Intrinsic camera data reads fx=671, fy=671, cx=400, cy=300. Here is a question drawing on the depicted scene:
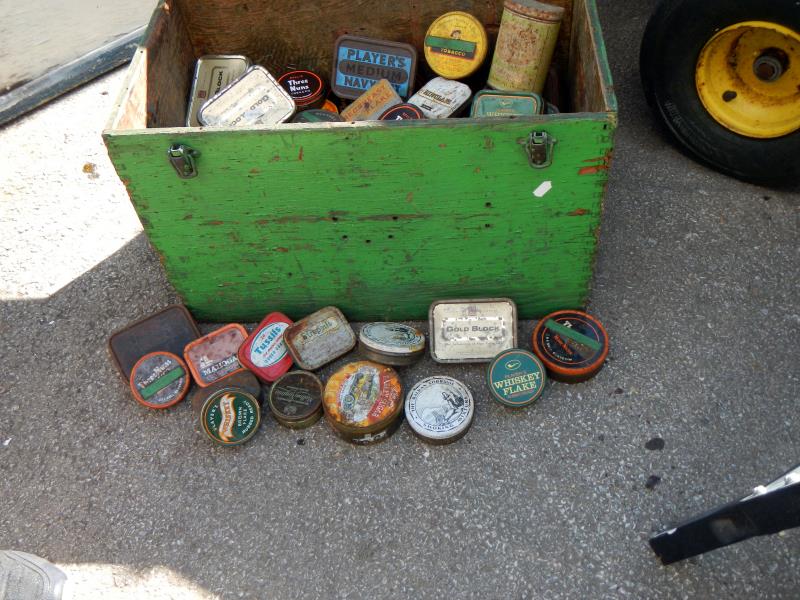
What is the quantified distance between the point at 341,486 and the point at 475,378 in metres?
0.58

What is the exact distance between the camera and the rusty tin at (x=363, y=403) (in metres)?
2.07

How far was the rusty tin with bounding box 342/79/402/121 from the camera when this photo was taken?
8.48 feet

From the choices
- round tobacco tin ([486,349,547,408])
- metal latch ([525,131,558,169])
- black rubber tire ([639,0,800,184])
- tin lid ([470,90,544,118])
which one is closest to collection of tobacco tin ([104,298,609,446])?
round tobacco tin ([486,349,547,408])

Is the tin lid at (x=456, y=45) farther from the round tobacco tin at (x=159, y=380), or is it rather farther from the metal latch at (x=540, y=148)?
the round tobacco tin at (x=159, y=380)

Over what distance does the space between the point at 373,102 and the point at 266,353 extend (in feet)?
3.46

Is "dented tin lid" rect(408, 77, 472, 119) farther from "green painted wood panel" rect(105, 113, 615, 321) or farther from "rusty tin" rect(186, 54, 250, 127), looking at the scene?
"rusty tin" rect(186, 54, 250, 127)

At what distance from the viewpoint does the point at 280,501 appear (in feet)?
6.72

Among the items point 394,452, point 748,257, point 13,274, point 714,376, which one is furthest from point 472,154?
point 13,274

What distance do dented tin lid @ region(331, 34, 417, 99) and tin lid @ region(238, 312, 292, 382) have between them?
107 centimetres

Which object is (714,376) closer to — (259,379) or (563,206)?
(563,206)

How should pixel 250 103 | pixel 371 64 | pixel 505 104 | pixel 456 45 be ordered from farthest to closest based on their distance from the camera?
pixel 371 64, pixel 456 45, pixel 250 103, pixel 505 104

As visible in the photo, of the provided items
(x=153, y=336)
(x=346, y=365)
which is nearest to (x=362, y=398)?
(x=346, y=365)

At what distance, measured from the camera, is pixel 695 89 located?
2.71 m

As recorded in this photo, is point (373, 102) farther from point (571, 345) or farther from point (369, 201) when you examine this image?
point (571, 345)
